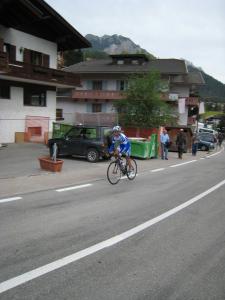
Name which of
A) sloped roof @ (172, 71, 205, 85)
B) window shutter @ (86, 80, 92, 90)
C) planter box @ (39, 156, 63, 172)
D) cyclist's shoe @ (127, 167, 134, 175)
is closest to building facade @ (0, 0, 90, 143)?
planter box @ (39, 156, 63, 172)

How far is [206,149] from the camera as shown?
38.5 metres

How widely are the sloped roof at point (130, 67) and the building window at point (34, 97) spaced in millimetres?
23673

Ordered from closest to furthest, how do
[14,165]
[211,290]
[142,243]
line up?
[211,290] < [142,243] < [14,165]

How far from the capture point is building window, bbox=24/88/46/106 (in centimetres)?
2930

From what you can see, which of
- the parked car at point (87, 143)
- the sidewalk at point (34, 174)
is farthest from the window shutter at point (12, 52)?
the parked car at point (87, 143)

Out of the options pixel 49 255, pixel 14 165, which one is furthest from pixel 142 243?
pixel 14 165

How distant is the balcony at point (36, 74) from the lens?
76.4ft

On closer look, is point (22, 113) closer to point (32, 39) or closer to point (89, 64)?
point (32, 39)

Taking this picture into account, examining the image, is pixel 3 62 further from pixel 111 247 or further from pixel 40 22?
pixel 111 247

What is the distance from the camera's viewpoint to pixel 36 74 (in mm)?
28047

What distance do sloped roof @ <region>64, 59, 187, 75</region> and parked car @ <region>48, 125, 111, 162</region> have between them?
110ft

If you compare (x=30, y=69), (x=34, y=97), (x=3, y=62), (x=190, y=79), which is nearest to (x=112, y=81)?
(x=190, y=79)

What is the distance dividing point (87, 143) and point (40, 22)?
1370cm

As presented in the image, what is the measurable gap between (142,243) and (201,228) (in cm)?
160
